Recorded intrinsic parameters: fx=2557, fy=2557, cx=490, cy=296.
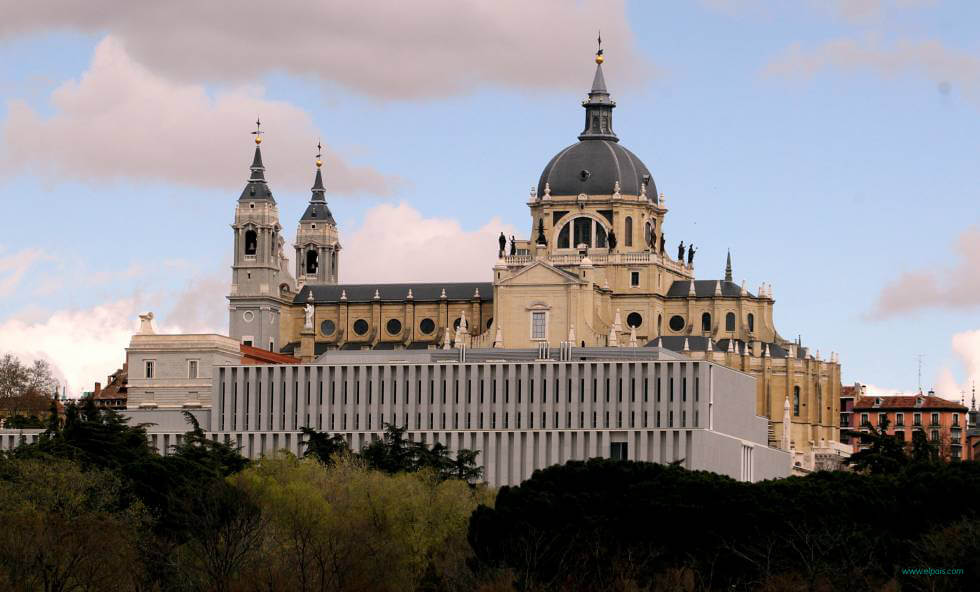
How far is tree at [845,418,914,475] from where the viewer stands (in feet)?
514

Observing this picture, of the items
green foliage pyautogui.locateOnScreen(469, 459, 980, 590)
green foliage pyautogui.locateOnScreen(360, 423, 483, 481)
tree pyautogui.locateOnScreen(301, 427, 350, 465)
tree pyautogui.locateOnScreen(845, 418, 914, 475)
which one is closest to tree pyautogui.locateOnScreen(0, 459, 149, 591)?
green foliage pyautogui.locateOnScreen(469, 459, 980, 590)

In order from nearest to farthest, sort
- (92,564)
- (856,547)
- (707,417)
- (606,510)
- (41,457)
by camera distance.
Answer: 1. (92,564)
2. (856,547)
3. (606,510)
4. (41,457)
5. (707,417)

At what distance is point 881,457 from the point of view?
160 meters

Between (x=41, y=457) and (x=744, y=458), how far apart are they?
210 feet

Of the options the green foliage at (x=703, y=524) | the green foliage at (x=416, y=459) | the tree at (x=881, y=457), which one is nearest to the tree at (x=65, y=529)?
the green foliage at (x=703, y=524)

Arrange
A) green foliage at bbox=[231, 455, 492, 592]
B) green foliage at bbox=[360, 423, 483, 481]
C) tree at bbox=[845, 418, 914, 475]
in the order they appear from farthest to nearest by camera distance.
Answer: green foliage at bbox=[360, 423, 483, 481]
tree at bbox=[845, 418, 914, 475]
green foliage at bbox=[231, 455, 492, 592]

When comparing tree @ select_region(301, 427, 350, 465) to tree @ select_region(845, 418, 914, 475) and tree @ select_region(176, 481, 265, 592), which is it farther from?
tree @ select_region(845, 418, 914, 475)

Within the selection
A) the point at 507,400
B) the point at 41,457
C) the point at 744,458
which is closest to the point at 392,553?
the point at 41,457

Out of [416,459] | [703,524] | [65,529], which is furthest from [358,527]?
[416,459]

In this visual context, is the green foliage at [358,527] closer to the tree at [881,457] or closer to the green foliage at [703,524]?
the green foliage at [703,524]

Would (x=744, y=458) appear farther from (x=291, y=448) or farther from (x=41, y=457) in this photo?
(x=41, y=457)

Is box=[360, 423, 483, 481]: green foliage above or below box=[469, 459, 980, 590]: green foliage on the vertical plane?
above

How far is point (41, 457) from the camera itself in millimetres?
139000

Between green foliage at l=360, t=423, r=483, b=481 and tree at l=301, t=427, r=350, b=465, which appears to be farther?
tree at l=301, t=427, r=350, b=465
